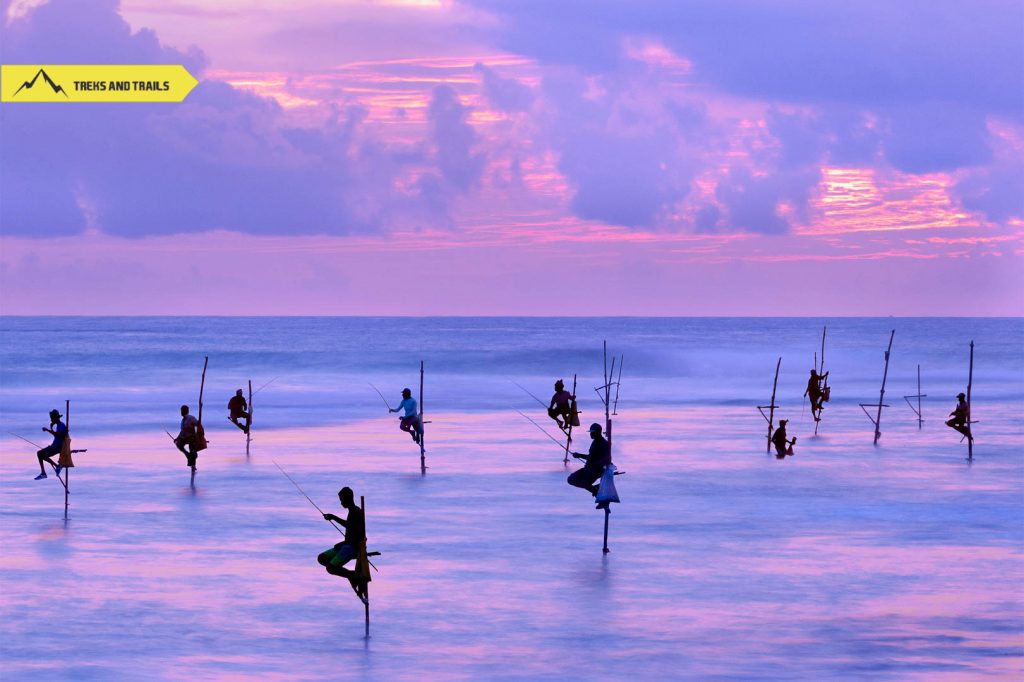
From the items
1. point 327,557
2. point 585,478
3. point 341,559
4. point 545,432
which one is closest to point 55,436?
point 585,478

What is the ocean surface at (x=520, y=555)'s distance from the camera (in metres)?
13.4

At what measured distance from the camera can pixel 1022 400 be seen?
177 feet

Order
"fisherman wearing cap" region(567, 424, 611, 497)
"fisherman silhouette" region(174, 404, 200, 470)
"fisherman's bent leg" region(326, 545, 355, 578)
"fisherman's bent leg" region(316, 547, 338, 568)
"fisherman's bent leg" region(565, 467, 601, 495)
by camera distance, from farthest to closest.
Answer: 1. "fisherman silhouette" region(174, 404, 200, 470)
2. "fisherman's bent leg" region(565, 467, 601, 495)
3. "fisherman wearing cap" region(567, 424, 611, 497)
4. "fisherman's bent leg" region(316, 547, 338, 568)
5. "fisherman's bent leg" region(326, 545, 355, 578)

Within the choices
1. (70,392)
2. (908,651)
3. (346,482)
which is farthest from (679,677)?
(70,392)

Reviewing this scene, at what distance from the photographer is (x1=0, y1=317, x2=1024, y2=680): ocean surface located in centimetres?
1344

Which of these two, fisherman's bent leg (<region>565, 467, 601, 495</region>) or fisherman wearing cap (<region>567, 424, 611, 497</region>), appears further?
fisherman's bent leg (<region>565, 467, 601, 495</region>)

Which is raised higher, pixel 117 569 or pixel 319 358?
pixel 319 358

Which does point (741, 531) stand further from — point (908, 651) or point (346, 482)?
point (346, 482)

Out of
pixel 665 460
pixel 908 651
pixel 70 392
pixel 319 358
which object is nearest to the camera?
pixel 908 651

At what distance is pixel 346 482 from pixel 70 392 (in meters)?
42.1

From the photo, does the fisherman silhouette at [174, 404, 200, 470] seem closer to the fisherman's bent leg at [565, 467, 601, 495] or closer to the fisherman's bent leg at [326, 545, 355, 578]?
the fisherman's bent leg at [565, 467, 601, 495]

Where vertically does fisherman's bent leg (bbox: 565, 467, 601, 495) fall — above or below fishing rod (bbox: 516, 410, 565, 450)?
below

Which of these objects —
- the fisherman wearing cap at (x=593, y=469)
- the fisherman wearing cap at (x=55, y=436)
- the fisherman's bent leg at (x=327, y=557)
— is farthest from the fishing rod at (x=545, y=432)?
the fisherman's bent leg at (x=327, y=557)

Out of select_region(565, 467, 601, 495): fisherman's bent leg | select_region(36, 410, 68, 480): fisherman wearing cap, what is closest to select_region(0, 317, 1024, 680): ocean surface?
select_region(36, 410, 68, 480): fisherman wearing cap
